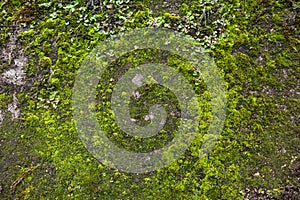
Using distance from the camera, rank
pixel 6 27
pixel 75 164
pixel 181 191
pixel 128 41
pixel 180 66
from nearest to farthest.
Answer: pixel 181 191 < pixel 75 164 < pixel 180 66 < pixel 128 41 < pixel 6 27

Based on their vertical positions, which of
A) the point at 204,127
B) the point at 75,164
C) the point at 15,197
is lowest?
the point at 15,197

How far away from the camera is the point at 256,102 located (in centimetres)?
375

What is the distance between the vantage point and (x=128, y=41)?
439cm

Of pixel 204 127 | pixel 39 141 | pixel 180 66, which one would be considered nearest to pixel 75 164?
pixel 39 141

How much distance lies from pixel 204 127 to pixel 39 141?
203cm

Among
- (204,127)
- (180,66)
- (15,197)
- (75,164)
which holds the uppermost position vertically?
(180,66)

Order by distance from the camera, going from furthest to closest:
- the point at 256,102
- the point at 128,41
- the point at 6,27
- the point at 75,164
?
the point at 6,27 < the point at 128,41 < the point at 256,102 < the point at 75,164

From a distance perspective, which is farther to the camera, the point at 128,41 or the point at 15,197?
the point at 128,41

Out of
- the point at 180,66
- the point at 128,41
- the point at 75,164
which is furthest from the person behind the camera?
the point at 128,41

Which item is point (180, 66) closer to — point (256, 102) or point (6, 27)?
point (256, 102)

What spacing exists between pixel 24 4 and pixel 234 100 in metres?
3.77

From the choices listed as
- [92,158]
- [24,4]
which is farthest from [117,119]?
[24,4]

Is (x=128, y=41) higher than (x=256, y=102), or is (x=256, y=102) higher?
(x=128, y=41)

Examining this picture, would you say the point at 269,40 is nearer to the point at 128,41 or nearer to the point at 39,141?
the point at 128,41
